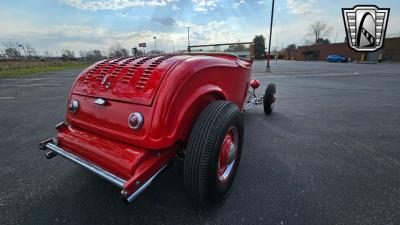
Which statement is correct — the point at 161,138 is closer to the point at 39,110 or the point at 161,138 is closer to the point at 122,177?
the point at 122,177

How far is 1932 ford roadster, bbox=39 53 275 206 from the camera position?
70.9 inches

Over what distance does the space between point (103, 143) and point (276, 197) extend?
1.69m

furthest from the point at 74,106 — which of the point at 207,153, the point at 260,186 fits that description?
the point at 260,186

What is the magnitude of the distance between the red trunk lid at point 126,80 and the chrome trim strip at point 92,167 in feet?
1.91

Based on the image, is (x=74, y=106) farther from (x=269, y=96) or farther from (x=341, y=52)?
(x=341, y=52)

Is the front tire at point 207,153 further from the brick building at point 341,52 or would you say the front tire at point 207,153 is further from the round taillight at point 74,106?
the brick building at point 341,52

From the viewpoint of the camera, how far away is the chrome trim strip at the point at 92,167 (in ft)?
5.58

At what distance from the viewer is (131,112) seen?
192 centimetres

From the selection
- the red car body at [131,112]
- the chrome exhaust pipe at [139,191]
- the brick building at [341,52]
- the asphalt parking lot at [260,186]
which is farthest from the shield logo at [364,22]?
the brick building at [341,52]

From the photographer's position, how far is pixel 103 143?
2.02 m

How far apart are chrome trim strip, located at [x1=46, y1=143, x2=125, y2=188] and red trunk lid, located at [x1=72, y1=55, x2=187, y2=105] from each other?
0.58 meters

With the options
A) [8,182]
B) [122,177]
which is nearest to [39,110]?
[8,182]

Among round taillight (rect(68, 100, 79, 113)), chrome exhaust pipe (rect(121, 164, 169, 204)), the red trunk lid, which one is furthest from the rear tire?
round taillight (rect(68, 100, 79, 113))

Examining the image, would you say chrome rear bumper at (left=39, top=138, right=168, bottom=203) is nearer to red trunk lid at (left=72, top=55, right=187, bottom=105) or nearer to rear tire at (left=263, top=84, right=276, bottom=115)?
red trunk lid at (left=72, top=55, right=187, bottom=105)
